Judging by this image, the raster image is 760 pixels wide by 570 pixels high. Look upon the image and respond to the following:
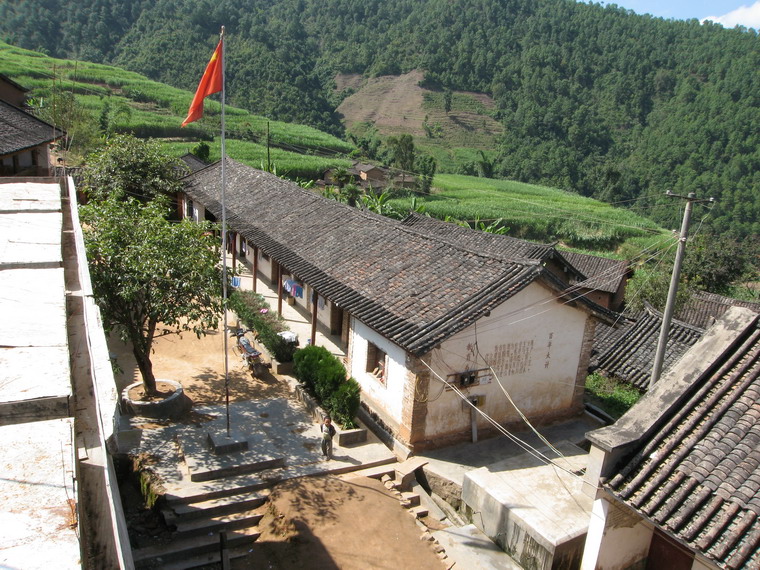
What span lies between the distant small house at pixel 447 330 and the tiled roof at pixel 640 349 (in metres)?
5.01

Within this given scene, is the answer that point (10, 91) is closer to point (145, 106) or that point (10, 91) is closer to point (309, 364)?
point (309, 364)

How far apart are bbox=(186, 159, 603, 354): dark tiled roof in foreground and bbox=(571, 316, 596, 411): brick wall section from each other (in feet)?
6.92

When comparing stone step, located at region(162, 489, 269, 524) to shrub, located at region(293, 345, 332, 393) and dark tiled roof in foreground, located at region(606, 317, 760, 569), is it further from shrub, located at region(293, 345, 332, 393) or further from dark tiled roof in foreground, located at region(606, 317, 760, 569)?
dark tiled roof in foreground, located at region(606, 317, 760, 569)

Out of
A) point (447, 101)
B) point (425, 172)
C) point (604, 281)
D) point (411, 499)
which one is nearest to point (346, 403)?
point (411, 499)

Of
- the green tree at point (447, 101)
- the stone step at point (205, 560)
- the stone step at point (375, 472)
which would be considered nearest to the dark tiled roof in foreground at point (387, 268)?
the stone step at point (375, 472)

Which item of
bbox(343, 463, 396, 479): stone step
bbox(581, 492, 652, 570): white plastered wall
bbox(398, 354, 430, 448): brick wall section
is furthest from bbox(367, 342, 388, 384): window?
bbox(581, 492, 652, 570): white plastered wall

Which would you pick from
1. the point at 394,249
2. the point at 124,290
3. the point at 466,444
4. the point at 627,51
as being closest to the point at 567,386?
the point at 466,444

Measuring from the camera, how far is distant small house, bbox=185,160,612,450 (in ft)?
39.7

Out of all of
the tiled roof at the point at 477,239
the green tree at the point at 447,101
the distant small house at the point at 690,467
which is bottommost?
the tiled roof at the point at 477,239

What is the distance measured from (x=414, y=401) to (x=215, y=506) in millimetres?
4338

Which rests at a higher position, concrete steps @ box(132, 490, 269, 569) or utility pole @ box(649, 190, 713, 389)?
utility pole @ box(649, 190, 713, 389)

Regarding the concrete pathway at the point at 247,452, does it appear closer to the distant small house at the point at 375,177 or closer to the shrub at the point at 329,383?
the shrub at the point at 329,383

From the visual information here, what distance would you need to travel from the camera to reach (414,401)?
11.9 metres

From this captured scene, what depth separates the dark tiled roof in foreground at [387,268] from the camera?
1216 cm
